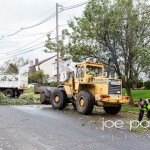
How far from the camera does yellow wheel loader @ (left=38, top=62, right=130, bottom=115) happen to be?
60.7ft

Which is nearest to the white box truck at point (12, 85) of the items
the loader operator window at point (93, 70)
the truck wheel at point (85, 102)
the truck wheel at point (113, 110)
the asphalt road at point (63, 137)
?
the loader operator window at point (93, 70)

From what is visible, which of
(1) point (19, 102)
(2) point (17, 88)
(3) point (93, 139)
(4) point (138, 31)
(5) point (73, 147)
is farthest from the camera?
(2) point (17, 88)

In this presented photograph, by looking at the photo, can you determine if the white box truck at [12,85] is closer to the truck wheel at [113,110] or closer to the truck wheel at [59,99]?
the truck wheel at [59,99]

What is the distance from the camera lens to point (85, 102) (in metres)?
18.5

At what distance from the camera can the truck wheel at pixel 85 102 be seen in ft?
60.4

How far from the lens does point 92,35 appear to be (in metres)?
23.0

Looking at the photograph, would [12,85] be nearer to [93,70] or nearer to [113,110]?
[93,70]

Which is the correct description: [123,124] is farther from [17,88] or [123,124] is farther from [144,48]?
[17,88]

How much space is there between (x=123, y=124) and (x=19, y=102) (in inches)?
519

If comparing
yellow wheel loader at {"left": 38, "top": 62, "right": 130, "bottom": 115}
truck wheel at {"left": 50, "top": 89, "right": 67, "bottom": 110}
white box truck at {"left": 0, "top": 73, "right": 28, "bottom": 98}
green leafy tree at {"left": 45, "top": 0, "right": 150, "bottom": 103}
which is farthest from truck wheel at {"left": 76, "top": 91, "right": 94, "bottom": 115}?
white box truck at {"left": 0, "top": 73, "right": 28, "bottom": 98}

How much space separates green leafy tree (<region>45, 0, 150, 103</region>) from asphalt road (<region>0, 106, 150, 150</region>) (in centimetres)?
915

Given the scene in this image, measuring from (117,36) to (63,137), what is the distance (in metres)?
12.7

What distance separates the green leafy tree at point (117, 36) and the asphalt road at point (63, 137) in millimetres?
9149

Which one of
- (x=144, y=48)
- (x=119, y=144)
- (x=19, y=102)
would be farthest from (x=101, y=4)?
(x=119, y=144)
